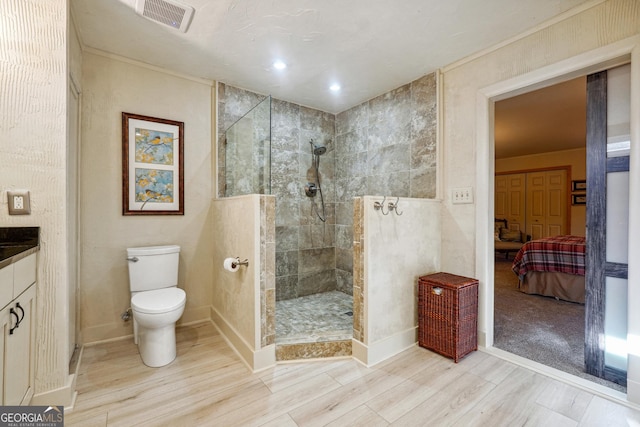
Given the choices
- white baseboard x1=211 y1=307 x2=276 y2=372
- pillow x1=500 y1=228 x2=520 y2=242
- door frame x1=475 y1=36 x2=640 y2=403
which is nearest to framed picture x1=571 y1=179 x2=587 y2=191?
pillow x1=500 y1=228 x2=520 y2=242

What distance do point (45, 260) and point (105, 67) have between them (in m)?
1.67

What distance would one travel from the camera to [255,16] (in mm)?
1840

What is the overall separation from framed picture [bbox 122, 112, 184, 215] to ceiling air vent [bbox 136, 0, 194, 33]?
87cm

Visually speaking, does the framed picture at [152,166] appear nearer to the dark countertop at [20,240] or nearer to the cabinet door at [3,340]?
the dark countertop at [20,240]

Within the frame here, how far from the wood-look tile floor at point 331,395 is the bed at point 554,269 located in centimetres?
209

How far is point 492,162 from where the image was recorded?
2248mm

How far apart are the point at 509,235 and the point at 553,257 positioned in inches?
139

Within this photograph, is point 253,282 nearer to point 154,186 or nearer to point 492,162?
point 154,186

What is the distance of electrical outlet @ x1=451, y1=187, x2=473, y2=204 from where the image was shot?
7.46 feet

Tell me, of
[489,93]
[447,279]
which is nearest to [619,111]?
[489,93]

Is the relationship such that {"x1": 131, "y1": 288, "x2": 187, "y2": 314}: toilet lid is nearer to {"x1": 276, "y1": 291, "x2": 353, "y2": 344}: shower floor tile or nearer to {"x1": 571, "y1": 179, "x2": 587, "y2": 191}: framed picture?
{"x1": 276, "y1": 291, "x2": 353, "y2": 344}: shower floor tile

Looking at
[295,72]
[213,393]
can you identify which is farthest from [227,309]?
[295,72]

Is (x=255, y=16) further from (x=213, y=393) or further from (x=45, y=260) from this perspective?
(x=213, y=393)

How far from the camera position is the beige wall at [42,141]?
144 centimetres
